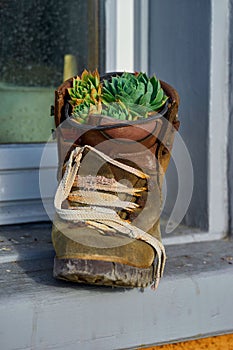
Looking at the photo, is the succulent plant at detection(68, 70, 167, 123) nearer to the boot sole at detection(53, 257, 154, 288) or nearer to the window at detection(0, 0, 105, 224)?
the boot sole at detection(53, 257, 154, 288)

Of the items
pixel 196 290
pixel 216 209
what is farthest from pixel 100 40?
pixel 196 290

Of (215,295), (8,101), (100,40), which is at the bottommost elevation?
(215,295)

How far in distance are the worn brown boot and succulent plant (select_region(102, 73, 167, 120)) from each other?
0.07ft

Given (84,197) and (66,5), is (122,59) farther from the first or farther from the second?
(84,197)

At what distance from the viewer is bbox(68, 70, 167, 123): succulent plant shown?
3.59ft

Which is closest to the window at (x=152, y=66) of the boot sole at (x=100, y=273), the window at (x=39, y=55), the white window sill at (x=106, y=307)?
the window at (x=39, y=55)

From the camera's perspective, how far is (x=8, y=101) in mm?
1599

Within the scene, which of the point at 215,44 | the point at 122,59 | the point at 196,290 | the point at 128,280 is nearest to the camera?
the point at 128,280

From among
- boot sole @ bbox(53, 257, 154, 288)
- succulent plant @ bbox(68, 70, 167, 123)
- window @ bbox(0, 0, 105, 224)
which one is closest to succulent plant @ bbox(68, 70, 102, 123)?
succulent plant @ bbox(68, 70, 167, 123)

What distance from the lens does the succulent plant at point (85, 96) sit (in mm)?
1107

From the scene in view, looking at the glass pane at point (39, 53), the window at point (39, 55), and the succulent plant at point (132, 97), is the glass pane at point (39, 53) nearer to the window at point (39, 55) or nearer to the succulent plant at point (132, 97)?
the window at point (39, 55)

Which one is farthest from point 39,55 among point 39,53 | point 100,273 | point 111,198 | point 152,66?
point 100,273

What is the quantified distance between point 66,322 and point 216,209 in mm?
519

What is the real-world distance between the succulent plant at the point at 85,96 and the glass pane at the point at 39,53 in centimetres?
45
